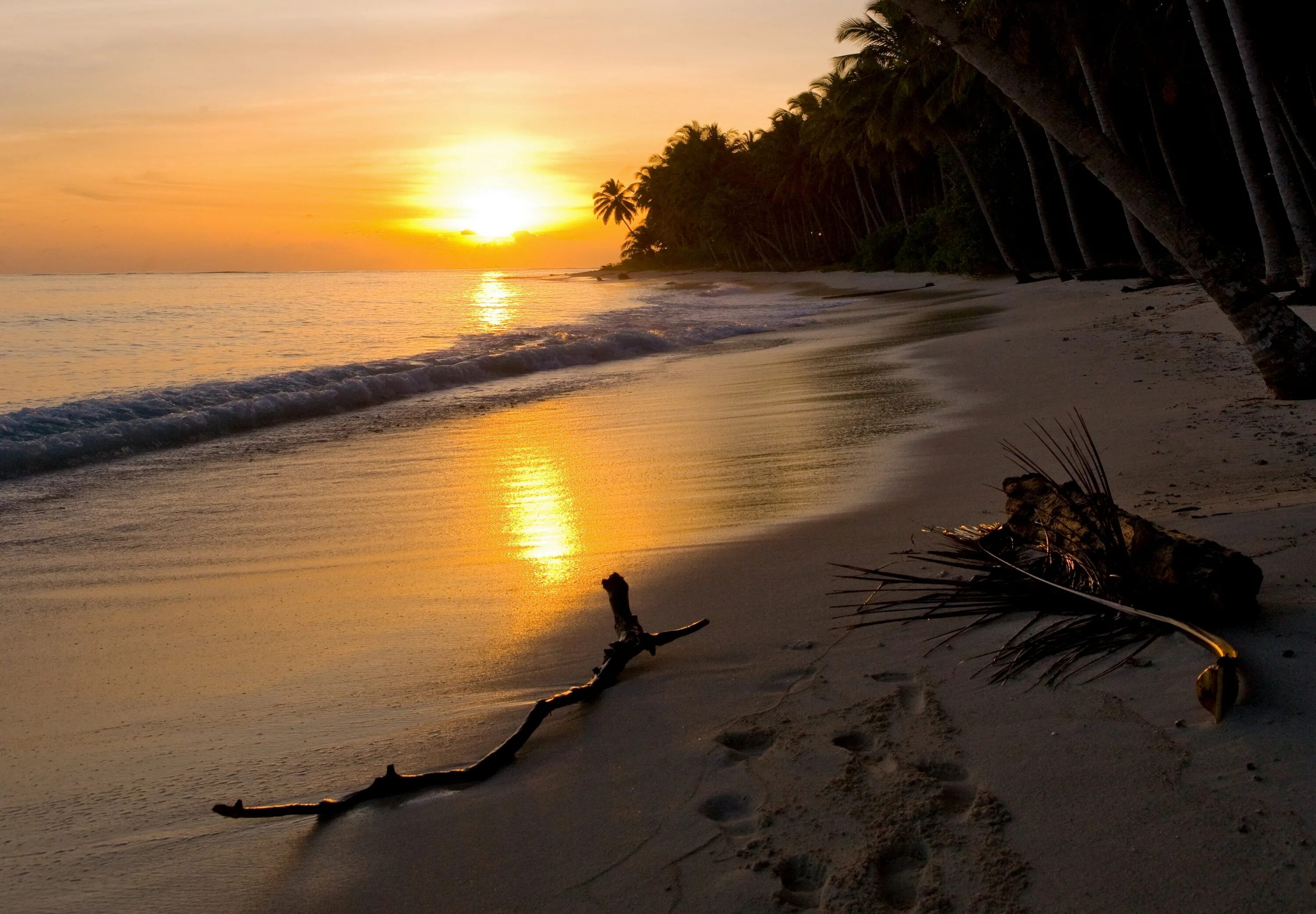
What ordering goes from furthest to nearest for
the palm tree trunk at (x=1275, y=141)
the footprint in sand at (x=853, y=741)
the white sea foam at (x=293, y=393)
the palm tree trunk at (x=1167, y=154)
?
the palm tree trunk at (x=1167, y=154), the palm tree trunk at (x=1275, y=141), the white sea foam at (x=293, y=393), the footprint in sand at (x=853, y=741)

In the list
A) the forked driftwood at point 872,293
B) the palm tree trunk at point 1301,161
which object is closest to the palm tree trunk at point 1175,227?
the palm tree trunk at point 1301,161

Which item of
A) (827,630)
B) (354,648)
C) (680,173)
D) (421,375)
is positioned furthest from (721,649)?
(680,173)

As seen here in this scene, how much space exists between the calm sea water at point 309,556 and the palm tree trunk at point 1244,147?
6.15 m

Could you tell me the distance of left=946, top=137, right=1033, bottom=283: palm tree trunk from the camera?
3566 centimetres

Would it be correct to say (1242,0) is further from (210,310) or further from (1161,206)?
(210,310)

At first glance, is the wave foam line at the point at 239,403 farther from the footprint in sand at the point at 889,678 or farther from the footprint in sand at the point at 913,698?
the footprint in sand at the point at 913,698

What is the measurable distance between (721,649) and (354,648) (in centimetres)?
150

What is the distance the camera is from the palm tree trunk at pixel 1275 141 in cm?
1277

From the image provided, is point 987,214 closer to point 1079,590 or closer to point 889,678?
point 1079,590

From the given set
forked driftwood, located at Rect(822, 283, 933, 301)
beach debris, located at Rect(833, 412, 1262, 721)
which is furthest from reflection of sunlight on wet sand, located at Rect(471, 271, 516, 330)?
beach debris, located at Rect(833, 412, 1262, 721)

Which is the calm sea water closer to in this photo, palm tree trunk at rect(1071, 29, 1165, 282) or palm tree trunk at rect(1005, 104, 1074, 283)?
palm tree trunk at rect(1071, 29, 1165, 282)

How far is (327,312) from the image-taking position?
1412 inches

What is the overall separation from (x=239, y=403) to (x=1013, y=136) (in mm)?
32554

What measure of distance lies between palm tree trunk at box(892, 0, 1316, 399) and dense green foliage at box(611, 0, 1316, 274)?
124 inches
